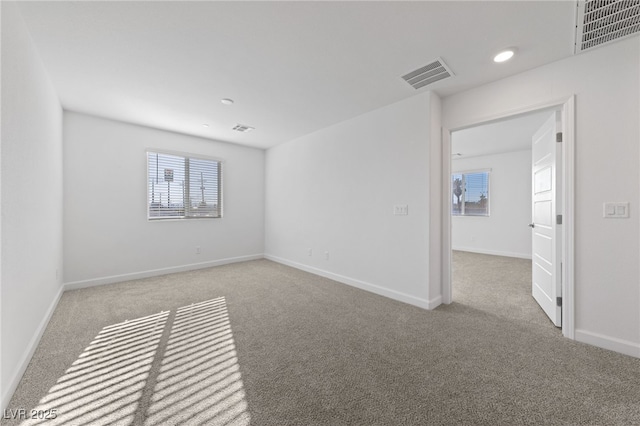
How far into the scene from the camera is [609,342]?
2.08 meters

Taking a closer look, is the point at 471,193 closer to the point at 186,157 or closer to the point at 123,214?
the point at 186,157

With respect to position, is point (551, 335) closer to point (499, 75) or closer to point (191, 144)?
point (499, 75)

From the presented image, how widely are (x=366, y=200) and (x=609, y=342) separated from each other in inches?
104

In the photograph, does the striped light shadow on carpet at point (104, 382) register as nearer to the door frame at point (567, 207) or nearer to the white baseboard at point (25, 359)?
the white baseboard at point (25, 359)

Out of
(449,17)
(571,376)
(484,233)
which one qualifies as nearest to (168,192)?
(449,17)

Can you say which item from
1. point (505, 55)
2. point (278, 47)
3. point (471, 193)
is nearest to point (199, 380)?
point (278, 47)

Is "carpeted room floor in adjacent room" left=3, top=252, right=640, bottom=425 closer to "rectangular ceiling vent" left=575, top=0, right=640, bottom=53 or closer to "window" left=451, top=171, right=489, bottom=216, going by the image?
"rectangular ceiling vent" left=575, top=0, right=640, bottom=53

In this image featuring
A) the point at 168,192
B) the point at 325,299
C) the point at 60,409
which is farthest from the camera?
the point at 168,192

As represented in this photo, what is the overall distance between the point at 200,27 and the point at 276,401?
2.67 m

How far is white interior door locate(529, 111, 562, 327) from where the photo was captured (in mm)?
2492

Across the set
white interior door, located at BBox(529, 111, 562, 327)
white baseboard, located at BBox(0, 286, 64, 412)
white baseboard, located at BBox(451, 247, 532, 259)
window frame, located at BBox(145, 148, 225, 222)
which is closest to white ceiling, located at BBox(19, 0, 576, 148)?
white interior door, located at BBox(529, 111, 562, 327)

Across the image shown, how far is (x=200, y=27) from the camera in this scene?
194 cm

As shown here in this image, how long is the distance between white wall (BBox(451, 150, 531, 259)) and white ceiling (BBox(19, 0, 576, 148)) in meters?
4.69

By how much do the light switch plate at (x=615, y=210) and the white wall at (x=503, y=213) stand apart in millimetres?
4604
